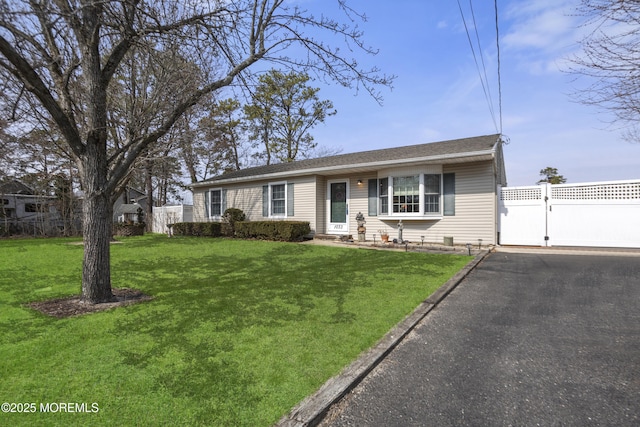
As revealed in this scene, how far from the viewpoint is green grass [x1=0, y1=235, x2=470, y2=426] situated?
6.86 feet

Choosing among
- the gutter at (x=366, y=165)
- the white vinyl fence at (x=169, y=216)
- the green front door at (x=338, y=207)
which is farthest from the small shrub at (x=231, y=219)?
the white vinyl fence at (x=169, y=216)

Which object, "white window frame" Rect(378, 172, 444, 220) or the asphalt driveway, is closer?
the asphalt driveway

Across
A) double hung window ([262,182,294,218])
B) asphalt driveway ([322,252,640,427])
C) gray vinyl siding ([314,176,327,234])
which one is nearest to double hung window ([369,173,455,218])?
gray vinyl siding ([314,176,327,234])

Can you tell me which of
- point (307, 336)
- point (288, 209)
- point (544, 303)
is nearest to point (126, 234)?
point (288, 209)

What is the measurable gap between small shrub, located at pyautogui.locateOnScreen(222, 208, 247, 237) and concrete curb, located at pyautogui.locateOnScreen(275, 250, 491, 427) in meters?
12.7

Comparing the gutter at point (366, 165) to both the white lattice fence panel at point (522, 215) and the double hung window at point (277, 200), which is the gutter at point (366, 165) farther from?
the white lattice fence panel at point (522, 215)

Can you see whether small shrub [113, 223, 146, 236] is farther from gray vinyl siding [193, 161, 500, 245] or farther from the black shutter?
the black shutter

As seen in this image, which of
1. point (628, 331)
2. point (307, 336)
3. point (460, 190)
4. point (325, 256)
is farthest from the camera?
point (460, 190)

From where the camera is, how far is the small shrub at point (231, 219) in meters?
15.5

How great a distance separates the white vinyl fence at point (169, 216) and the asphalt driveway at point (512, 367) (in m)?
18.4

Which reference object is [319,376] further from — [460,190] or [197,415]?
[460,190]

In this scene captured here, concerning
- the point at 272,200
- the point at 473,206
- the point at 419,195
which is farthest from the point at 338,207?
the point at 473,206

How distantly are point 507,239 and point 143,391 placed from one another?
11.7 m

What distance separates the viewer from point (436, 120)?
13898 mm
